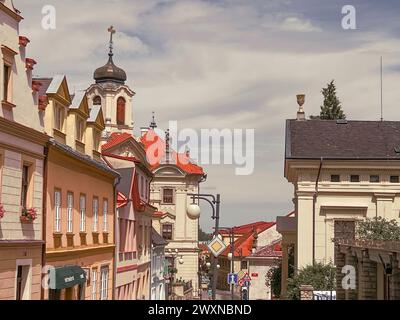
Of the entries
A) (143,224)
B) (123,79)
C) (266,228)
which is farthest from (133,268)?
(266,228)

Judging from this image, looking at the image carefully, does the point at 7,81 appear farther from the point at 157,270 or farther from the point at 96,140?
the point at 157,270

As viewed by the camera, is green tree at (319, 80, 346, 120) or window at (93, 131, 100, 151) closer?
window at (93, 131, 100, 151)

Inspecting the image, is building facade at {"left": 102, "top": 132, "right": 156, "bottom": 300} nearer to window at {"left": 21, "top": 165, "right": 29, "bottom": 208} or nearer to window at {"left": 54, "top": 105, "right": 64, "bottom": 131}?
window at {"left": 54, "top": 105, "right": 64, "bottom": 131}

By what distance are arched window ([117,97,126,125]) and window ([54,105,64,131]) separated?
1542 inches

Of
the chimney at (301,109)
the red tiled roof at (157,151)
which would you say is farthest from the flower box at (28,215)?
the red tiled roof at (157,151)

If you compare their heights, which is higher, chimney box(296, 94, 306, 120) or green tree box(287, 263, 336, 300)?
chimney box(296, 94, 306, 120)

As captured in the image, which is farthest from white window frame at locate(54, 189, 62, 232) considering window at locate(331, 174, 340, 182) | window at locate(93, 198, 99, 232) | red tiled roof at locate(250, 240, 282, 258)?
red tiled roof at locate(250, 240, 282, 258)

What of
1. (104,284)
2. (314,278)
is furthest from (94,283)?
(314,278)

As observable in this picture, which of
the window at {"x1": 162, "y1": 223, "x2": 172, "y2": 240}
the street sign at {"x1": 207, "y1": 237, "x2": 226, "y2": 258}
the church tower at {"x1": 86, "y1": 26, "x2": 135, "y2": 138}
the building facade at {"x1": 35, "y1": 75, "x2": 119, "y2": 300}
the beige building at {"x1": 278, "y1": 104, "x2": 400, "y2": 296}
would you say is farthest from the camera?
the window at {"x1": 162, "y1": 223, "x2": 172, "y2": 240}

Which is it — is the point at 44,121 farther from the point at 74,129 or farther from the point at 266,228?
the point at 266,228

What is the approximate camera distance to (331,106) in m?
58.9

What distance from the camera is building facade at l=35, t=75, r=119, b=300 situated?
20859 millimetres

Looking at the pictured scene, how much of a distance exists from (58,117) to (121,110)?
39878 millimetres
